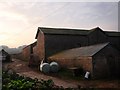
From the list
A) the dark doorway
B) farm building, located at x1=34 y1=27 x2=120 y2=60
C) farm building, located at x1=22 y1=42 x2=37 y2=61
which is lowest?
the dark doorway

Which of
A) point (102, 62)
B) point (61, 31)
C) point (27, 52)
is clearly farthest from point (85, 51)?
point (27, 52)

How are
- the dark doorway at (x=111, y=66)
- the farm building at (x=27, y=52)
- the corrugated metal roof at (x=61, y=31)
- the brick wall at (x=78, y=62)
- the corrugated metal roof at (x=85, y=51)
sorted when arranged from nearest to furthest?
1. the brick wall at (x=78, y=62)
2. the dark doorway at (x=111, y=66)
3. the corrugated metal roof at (x=85, y=51)
4. the corrugated metal roof at (x=61, y=31)
5. the farm building at (x=27, y=52)

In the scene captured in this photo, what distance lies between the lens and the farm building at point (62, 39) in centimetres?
3783

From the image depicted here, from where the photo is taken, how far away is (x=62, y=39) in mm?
38719

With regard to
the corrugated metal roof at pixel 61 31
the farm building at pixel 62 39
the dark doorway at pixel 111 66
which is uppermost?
the corrugated metal roof at pixel 61 31

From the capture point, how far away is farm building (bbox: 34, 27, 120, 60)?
3783 centimetres

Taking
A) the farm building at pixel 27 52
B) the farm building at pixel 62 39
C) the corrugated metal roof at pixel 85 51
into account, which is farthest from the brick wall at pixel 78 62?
the farm building at pixel 27 52

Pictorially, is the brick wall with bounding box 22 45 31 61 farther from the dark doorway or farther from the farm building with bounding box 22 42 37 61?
the dark doorway

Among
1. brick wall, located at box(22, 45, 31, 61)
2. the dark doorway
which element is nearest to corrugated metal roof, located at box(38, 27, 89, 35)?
brick wall, located at box(22, 45, 31, 61)

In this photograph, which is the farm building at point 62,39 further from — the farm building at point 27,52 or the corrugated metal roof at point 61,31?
the farm building at point 27,52

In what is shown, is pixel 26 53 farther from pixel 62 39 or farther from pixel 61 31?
pixel 62 39

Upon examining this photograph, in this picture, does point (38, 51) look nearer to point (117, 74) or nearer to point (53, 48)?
point (53, 48)

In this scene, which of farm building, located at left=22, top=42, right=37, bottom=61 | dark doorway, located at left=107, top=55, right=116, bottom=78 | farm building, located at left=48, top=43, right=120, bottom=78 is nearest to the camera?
farm building, located at left=48, top=43, right=120, bottom=78

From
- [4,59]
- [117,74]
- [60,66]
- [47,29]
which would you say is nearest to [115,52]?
[117,74]
